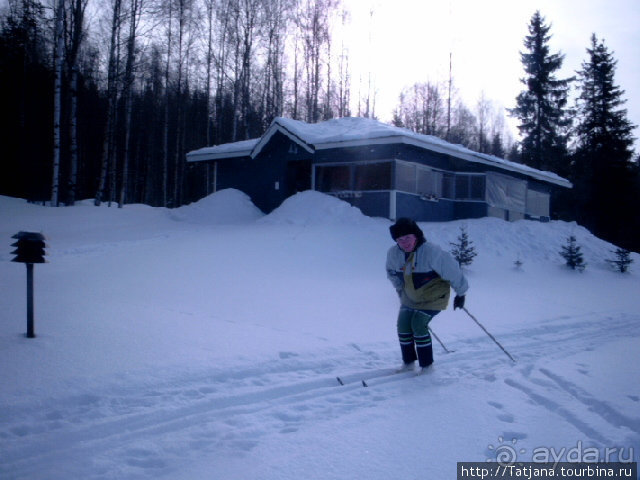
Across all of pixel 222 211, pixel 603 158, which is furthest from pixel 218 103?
pixel 603 158

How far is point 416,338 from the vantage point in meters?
4.91

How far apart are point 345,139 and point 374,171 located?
71.1 inches

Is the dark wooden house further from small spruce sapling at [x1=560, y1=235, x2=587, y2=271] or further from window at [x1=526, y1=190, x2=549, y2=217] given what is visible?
small spruce sapling at [x1=560, y1=235, x2=587, y2=271]

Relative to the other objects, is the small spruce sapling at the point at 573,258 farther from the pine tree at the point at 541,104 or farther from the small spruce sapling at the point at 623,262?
the pine tree at the point at 541,104

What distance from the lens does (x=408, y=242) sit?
189 inches

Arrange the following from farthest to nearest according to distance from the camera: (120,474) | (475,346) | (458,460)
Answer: (475,346), (458,460), (120,474)

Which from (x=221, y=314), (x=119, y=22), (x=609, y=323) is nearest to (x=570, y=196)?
(x=609, y=323)

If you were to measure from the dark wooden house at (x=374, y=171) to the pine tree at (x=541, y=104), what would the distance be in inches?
507

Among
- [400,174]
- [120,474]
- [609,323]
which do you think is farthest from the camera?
[400,174]

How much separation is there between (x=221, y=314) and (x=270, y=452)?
404cm

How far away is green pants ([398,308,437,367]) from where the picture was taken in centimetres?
485

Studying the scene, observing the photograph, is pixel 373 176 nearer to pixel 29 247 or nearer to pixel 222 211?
pixel 222 211

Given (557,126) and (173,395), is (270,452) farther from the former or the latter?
(557,126)

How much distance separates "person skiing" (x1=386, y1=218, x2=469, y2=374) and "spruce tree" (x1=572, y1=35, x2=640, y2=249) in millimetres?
30599
